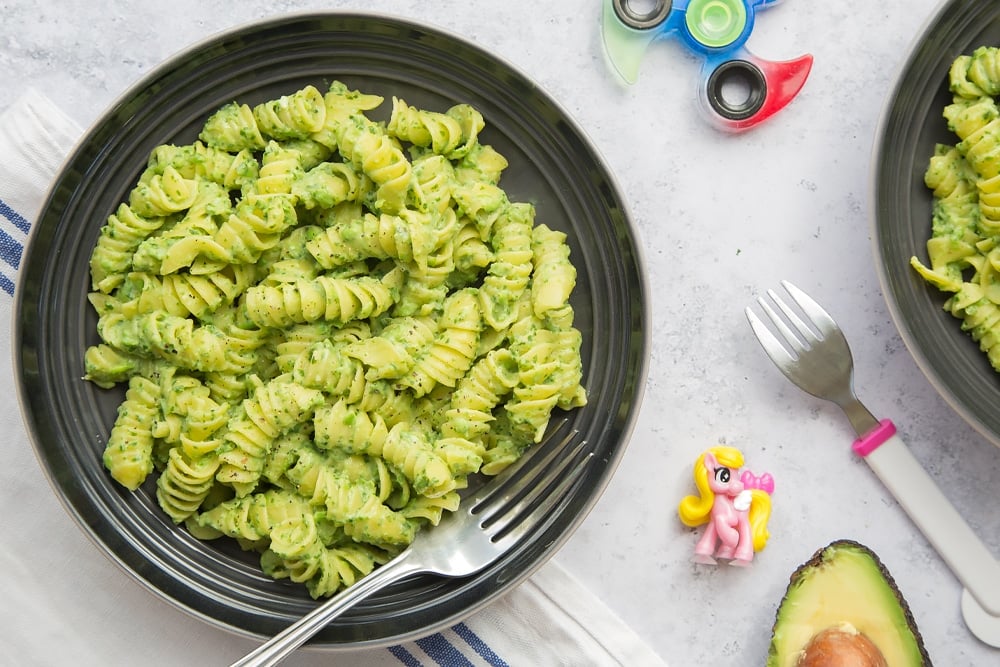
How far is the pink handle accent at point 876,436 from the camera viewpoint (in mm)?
2824

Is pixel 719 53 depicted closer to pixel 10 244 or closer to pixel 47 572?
pixel 10 244

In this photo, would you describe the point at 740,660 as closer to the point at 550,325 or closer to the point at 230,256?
the point at 550,325

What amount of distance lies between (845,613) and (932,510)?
443 millimetres

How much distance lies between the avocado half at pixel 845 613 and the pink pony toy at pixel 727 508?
0.17 metres

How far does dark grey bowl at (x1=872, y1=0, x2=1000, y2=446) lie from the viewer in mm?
2621

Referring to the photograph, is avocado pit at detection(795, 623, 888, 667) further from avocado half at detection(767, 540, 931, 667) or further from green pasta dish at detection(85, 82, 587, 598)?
green pasta dish at detection(85, 82, 587, 598)

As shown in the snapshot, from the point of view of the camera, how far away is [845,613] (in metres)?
2.68

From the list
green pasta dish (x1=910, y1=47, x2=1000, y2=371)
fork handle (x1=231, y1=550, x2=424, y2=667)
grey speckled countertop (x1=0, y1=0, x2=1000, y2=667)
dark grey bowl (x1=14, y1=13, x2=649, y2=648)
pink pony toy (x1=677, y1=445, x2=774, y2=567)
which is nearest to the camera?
fork handle (x1=231, y1=550, x2=424, y2=667)

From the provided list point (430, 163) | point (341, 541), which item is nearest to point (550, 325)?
point (430, 163)

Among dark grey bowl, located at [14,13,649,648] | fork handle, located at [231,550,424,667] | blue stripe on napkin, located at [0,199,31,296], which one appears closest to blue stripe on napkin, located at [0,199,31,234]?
blue stripe on napkin, located at [0,199,31,296]

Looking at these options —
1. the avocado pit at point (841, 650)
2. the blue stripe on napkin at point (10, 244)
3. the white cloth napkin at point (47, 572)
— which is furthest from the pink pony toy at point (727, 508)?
the blue stripe on napkin at point (10, 244)

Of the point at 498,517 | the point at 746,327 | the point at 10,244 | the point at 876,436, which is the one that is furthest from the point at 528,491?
the point at 10,244

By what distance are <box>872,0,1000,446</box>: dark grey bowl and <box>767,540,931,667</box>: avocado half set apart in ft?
1.72

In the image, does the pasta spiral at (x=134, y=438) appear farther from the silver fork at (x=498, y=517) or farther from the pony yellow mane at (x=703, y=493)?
the pony yellow mane at (x=703, y=493)
